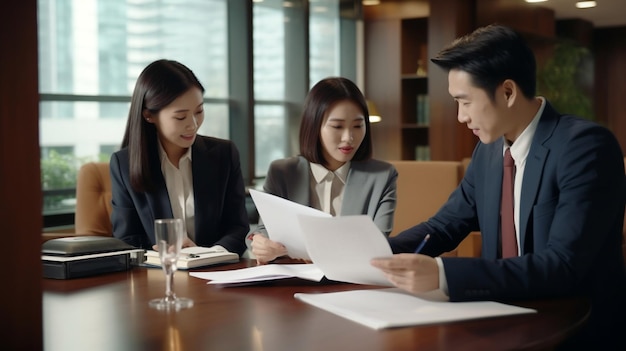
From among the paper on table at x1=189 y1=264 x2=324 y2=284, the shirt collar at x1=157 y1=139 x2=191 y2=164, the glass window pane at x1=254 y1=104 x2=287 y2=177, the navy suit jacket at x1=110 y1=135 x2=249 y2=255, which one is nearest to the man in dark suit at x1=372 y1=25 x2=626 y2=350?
the paper on table at x1=189 y1=264 x2=324 y2=284

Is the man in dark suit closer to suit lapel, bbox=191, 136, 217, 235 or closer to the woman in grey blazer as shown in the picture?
the woman in grey blazer

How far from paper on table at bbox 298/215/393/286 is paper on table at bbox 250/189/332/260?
190mm

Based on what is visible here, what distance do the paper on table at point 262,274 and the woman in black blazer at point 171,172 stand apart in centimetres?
60

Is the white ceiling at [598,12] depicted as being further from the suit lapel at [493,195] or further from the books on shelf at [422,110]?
the suit lapel at [493,195]

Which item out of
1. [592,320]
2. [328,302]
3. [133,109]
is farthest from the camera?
[133,109]

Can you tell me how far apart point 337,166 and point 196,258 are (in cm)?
79

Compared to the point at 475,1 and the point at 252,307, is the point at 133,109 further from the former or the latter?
the point at 475,1

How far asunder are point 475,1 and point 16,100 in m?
7.74

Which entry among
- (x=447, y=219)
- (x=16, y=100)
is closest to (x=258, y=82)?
(x=447, y=219)

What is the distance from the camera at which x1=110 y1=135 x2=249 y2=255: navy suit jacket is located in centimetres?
278

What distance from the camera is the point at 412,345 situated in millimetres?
1378

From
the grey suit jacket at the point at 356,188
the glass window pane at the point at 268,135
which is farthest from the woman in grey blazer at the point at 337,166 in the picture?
the glass window pane at the point at 268,135

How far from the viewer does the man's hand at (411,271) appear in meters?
1.64

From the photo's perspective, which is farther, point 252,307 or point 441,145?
point 441,145
